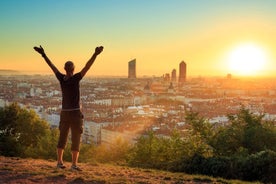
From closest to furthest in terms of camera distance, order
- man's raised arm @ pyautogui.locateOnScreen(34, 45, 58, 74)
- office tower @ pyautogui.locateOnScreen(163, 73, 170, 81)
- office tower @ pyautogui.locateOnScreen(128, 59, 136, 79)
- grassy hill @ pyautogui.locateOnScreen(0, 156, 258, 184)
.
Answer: grassy hill @ pyautogui.locateOnScreen(0, 156, 258, 184)
man's raised arm @ pyautogui.locateOnScreen(34, 45, 58, 74)
office tower @ pyautogui.locateOnScreen(128, 59, 136, 79)
office tower @ pyautogui.locateOnScreen(163, 73, 170, 81)

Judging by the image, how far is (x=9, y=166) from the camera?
7.20 m

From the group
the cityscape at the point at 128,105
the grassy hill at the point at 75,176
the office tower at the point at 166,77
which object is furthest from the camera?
the office tower at the point at 166,77

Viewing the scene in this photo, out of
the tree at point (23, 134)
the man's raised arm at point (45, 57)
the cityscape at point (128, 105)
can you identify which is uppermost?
the man's raised arm at point (45, 57)

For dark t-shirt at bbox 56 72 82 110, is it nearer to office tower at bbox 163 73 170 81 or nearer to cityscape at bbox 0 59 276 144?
cityscape at bbox 0 59 276 144

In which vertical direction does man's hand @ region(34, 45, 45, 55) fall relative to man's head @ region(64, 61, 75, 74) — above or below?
above

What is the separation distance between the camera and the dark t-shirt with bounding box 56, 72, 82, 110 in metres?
6.48

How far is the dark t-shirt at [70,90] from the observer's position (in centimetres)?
648

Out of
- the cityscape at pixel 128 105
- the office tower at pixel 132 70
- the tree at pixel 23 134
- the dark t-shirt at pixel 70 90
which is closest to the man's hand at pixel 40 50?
the dark t-shirt at pixel 70 90

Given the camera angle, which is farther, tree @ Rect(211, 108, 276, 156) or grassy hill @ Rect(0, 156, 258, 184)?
tree @ Rect(211, 108, 276, 156)

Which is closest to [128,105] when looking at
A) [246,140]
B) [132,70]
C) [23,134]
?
[132,70]

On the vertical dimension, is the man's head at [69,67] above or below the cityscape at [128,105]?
above

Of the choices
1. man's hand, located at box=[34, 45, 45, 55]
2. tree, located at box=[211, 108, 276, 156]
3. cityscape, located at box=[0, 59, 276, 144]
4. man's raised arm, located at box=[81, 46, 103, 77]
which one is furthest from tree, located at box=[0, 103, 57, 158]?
cityscape, located at box=[0, 59, 276, 144]

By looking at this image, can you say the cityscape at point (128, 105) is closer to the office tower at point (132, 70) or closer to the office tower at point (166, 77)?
the office tower at point (132, 70)

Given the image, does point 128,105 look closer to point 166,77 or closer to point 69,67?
point 166,77
